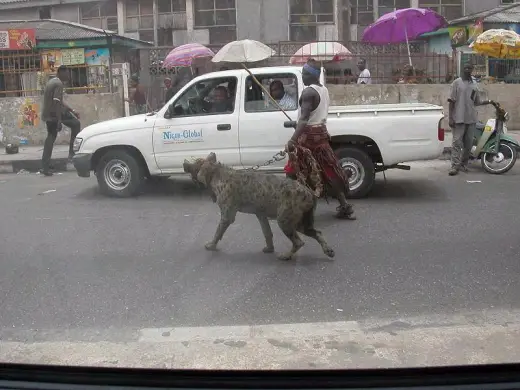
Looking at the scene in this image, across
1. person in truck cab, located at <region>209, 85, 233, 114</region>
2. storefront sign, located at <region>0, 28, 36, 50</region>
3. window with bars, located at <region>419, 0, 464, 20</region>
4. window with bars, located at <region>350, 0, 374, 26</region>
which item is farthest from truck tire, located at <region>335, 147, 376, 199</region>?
window with bars, located at <region>419, 0, 464, 20</region>

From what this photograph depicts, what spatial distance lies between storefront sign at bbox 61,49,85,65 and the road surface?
3.50 metres

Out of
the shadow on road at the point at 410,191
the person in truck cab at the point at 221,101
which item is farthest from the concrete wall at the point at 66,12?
the shadow on road at the point at 410,191

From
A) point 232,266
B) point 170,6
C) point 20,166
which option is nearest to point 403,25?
point 170,6

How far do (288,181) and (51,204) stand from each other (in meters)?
4.13

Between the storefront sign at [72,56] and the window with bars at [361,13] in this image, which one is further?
the window with bars at [361,13]

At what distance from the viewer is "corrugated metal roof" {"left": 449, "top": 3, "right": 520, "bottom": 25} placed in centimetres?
1508

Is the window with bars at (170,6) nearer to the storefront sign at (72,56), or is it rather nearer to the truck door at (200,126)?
the storefront sign at (72,56)

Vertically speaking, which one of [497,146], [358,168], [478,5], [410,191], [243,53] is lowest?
[410,191]

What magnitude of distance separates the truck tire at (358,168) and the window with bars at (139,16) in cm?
354

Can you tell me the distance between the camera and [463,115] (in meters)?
10.2

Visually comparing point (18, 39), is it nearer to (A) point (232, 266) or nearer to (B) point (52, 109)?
(B) point (52, 109)

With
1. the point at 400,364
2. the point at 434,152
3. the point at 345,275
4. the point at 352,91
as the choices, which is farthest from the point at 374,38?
the point at 400,364

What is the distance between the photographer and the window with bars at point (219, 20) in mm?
12922

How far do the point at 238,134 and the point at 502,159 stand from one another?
4.70 metres
